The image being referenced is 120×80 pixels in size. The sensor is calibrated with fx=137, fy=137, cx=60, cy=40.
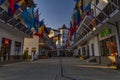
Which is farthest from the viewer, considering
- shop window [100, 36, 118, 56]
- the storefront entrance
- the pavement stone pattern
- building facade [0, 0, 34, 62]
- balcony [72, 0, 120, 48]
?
the storefront entrance

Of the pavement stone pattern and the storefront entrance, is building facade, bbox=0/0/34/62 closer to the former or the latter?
the storefront entrance

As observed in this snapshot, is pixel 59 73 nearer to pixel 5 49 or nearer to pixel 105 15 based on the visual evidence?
pixel 105 15

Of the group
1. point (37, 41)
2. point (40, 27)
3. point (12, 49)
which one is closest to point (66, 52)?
point (37, 41)

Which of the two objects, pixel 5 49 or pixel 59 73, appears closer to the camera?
pixel 59 73

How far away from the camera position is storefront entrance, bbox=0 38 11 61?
1826 cm

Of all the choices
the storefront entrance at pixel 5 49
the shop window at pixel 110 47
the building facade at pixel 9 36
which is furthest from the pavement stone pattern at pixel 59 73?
the building facade at pixel 9 36

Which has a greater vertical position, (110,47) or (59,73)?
(110,47)

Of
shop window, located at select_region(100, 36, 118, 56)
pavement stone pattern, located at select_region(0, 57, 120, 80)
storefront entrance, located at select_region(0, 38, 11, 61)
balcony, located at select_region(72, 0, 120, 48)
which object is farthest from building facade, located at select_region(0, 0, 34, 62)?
shop window, located at select_region(100, 36, 118, 56)

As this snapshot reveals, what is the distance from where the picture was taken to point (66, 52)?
91375mm

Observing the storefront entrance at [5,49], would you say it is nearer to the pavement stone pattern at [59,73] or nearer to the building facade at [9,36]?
the building facade at [9,36]

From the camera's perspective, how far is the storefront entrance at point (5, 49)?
18256mm

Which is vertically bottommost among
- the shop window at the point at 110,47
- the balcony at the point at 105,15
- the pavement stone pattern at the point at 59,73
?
the pavement stone pattern at the point at 59,73

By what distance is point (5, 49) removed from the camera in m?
19.3

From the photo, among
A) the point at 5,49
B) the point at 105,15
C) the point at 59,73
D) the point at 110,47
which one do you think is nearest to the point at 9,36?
the point at 5,49
